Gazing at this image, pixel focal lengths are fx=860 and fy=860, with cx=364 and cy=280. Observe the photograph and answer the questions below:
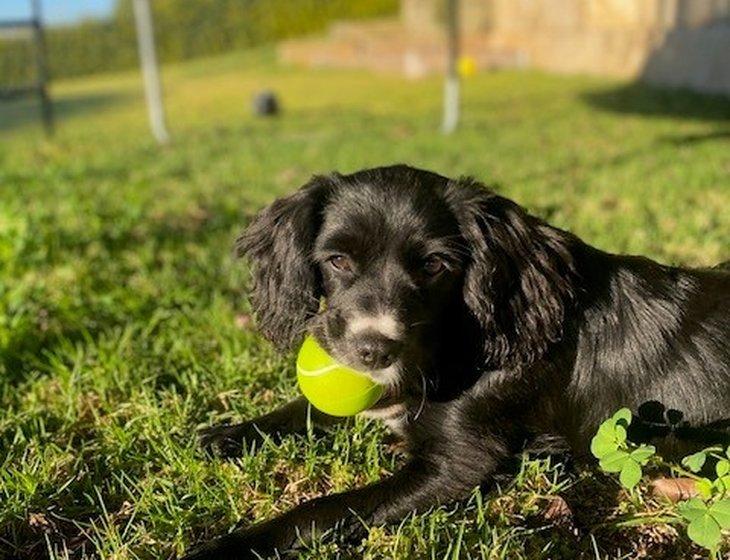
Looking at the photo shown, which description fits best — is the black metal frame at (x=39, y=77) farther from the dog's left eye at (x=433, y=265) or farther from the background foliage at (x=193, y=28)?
the background foliage at (x=193, y=28)

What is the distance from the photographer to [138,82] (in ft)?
77.4

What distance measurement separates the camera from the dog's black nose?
2316mm

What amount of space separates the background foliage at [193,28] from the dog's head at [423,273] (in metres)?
26.7

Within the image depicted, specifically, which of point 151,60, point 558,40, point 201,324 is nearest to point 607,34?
point 558,40

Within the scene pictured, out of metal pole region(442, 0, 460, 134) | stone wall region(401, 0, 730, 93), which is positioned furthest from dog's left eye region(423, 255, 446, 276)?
stone wall region(401, 0, 730, 93)

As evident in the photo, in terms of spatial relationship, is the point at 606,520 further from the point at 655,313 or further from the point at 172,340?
the point at 172,340

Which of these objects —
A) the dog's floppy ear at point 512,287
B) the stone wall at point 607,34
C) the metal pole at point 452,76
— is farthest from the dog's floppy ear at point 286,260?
the stone wall at point 607,34

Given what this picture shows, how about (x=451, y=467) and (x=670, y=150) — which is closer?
Answer: (x=451, y=467)

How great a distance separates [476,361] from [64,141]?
34.5 feet

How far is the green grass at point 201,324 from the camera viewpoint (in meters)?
2.41

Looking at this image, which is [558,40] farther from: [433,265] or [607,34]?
[433,265]

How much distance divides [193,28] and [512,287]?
28.8m

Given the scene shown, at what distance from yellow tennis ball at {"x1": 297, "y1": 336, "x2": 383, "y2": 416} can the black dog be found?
57 mm

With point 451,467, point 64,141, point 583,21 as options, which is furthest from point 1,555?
point 583,21
